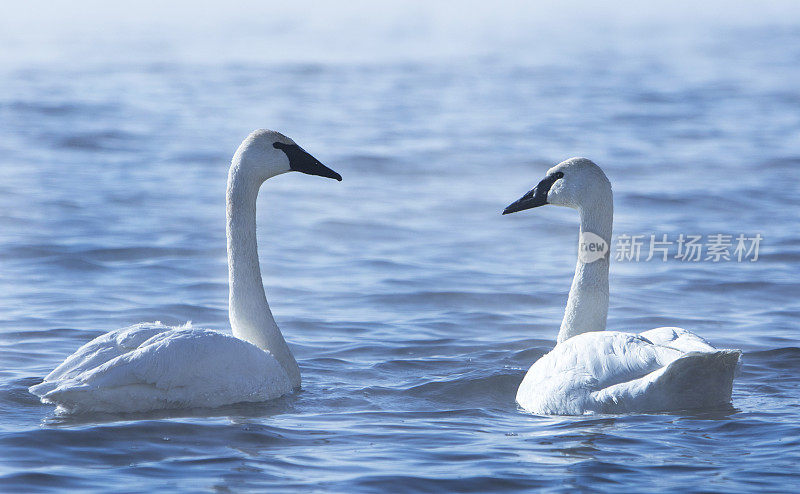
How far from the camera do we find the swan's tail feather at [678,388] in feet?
23.2

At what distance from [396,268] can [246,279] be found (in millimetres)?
4163

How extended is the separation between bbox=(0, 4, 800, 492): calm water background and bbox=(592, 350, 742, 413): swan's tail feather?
10cm

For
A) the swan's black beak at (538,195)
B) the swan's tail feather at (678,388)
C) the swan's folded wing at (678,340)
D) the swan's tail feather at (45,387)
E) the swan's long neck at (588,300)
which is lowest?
the swan's tail feather at (45,387)

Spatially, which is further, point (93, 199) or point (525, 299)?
point (93, 199)

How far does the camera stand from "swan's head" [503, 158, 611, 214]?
8.50m

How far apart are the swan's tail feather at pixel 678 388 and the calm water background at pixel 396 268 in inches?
3.8

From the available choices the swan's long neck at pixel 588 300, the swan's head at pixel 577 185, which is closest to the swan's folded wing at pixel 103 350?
the swan's long neck at pixel 588 300

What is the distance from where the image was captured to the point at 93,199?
16078mm

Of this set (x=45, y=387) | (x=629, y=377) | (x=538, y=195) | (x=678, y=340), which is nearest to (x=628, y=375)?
(x=629, y=377)

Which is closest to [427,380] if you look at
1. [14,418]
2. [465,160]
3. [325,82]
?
[14,418]

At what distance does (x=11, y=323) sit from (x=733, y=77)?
26473 mm

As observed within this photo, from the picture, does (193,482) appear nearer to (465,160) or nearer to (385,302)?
(385,302)
